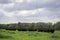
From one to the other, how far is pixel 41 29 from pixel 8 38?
843 inches

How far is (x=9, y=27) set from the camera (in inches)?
1913

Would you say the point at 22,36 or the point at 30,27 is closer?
the point at 22,36

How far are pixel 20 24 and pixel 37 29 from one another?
199 inches

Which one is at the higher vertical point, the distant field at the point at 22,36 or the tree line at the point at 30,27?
the tree line at the point at 30,27

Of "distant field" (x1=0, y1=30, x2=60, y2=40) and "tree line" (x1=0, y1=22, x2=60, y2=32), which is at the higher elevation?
"tree line" (x1=0, y1=22, x2=60, y2=32)

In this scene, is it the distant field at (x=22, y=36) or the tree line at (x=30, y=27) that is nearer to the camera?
the distant field at (x=22, y=36)

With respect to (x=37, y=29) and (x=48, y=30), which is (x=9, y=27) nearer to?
(x=37, y=29)

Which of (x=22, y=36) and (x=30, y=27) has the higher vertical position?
(x=30, y=27)

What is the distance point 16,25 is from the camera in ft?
157

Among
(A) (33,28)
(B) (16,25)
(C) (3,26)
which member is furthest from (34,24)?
(C) (3,26)

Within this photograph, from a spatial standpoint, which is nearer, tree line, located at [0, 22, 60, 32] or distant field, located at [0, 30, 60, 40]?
distant field, located at [0, 30, 60, 40]

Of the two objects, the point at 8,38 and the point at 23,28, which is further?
the point at 23,28

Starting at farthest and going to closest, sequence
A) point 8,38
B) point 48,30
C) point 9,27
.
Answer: point 9,27, point 48,30, point 8,38

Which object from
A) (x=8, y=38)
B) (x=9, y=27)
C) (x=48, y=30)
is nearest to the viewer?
(x=8, y=38)
